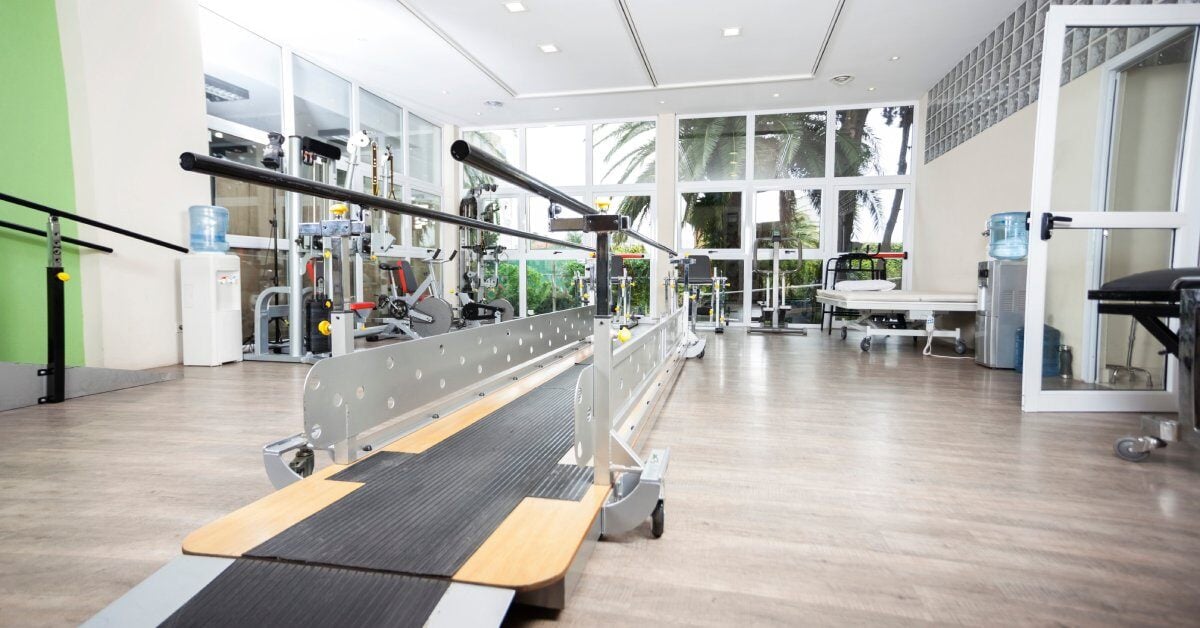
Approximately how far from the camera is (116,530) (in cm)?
137

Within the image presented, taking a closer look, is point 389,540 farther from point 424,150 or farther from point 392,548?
point 424,150

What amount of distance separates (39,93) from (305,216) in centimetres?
218

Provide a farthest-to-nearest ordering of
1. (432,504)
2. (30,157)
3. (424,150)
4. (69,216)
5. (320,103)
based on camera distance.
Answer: (424,150) < (320,103) < (30,157) < (69,216) < (432,504)

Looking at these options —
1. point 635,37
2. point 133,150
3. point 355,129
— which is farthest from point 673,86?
point 133,150

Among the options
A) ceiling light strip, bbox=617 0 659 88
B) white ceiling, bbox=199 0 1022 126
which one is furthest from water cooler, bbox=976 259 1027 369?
ceiling light strip, bbox=617 0 659 88

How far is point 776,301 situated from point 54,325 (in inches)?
250

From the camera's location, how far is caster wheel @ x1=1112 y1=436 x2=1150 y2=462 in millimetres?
1920

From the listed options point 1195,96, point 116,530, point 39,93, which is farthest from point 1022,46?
point 39,93

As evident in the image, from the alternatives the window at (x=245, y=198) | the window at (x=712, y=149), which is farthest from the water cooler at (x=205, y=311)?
the window at (x=712, y=149)

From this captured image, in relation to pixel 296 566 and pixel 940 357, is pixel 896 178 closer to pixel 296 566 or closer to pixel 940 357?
pixel 940 357

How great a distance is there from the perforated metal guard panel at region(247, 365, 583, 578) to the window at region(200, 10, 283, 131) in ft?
14.6

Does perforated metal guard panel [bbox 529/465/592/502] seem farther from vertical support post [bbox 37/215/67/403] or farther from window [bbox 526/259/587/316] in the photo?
window [bbox 526/259/587/316]

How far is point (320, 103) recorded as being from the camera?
5.91 meters

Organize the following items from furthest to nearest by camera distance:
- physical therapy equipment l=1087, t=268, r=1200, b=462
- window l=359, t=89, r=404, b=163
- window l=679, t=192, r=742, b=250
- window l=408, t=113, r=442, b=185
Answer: window l=679, t=192, r=742, b=250
window l=408, t=113, r=442, b=185
window l=359, t=89, r=404, b=163
physical therapy equipment l=1087, t=268, r=1200, b=462
